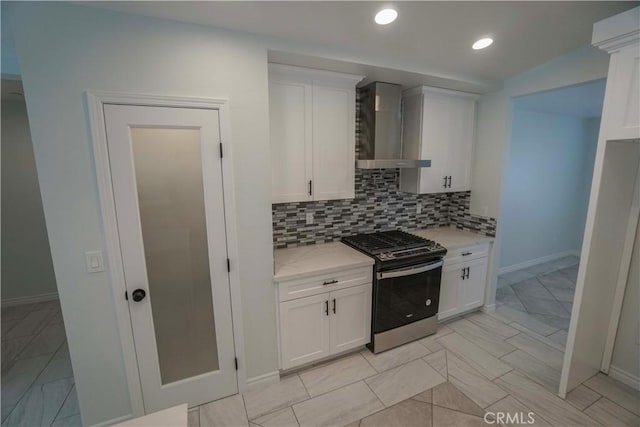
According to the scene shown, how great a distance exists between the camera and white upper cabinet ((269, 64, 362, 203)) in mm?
2354

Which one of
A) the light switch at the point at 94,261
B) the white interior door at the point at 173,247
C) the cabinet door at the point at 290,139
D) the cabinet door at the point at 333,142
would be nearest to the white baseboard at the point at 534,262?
the cabinet door at the point at 333,142

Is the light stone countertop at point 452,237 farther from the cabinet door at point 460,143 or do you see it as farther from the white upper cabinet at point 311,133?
the white upper cabinet at point 311,133

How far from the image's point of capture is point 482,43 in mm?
2250

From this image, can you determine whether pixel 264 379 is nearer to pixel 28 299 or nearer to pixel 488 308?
pixel 488 308

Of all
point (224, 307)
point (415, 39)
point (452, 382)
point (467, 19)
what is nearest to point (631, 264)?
point (452, 382)

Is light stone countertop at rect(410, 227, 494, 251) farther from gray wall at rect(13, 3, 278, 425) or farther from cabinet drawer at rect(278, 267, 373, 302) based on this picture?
gray wall at rect(13, 3, 278, 425)

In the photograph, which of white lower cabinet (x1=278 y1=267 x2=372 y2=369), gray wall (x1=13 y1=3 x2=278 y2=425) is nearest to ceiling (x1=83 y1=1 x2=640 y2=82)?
gray wall (x1=13 y1=3 x2=278 y2=425)

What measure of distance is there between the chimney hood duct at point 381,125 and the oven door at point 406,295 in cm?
104

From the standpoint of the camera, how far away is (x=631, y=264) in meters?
2.27

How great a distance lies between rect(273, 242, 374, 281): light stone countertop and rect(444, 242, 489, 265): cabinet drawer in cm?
105

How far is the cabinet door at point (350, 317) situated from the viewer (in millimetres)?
2432

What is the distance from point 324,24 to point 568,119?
516 cm

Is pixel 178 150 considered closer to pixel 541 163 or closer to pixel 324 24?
pixel 324 24

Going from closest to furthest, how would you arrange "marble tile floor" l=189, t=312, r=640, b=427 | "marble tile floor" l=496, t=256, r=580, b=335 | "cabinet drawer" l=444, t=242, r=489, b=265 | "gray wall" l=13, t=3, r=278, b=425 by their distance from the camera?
"gray wall" l=13, t=3, r=278, b=425 < "marble tile floor" l=189, t=312, r=640, b=427 < "cabinet drawer" l=444, t=242, r=489, b=265 < "marble tile floor" l=496, t=256, r=580, b=335
